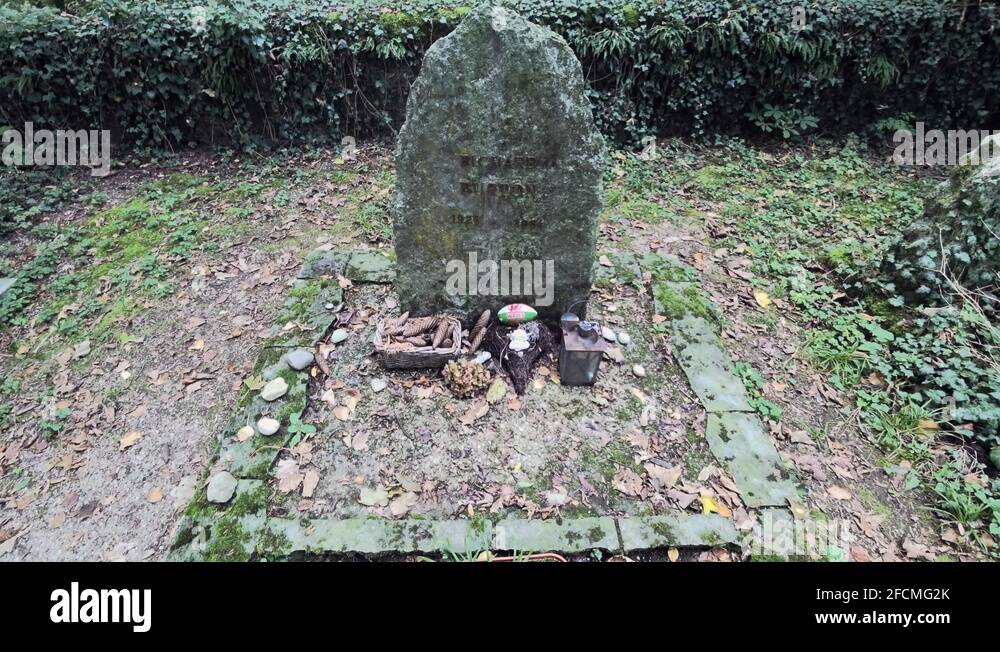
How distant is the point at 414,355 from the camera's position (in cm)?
339

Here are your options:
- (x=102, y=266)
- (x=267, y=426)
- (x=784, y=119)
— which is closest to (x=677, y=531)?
(x=267, y=426)

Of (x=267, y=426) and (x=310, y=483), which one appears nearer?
(x=310, y=483)

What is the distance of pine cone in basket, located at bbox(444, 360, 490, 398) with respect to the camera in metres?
3.30

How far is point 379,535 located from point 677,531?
155 centimetres

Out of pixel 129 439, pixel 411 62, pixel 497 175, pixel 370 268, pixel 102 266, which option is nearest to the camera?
pixel 497 175

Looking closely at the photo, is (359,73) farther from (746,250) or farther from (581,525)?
(581,525)

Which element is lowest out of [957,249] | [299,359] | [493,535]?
[493,535]

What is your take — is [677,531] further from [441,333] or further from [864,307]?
[864,307]

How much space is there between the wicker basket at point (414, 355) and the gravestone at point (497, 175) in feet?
1.24

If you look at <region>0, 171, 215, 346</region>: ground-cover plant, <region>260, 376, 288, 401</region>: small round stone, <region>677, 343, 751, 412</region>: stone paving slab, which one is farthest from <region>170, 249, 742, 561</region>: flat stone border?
<region>0, 171, 215, 346</region>: ground-cover plant

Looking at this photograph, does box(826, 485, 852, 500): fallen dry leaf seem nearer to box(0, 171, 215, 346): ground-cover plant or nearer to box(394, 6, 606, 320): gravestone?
box(394, 6, 606, 320): gravestone

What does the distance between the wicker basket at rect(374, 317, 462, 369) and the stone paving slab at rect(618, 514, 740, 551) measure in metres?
1.51

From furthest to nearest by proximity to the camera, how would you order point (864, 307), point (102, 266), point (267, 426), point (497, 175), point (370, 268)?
point (102, 266) < point (370, 268) < point (864, 307) < point (497, 175) < point (267, 426)

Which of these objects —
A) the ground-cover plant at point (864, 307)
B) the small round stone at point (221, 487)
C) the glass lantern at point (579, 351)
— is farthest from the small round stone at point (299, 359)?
the ground-cover plant at point (864, 307)
